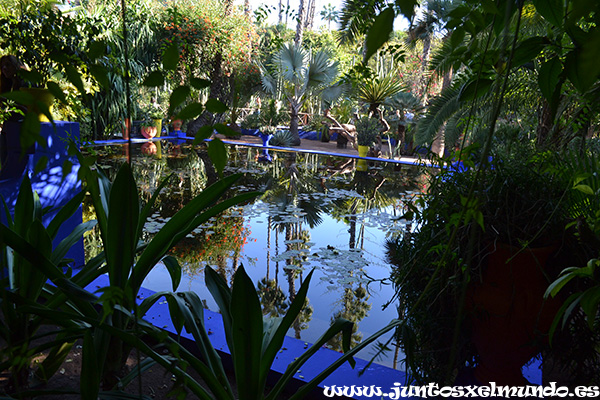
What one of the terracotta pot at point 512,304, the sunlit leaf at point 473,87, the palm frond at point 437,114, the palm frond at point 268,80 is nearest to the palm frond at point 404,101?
the palm frond at point 437,114

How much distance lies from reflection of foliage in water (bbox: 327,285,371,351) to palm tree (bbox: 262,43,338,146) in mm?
8648

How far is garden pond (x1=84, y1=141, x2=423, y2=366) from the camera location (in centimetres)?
267

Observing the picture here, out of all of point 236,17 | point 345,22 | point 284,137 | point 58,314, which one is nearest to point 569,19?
point 58,314

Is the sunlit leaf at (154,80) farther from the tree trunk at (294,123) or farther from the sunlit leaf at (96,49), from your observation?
the tree trunk at (294,123)

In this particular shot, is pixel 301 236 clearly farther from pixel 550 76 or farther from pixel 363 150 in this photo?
pixel 363 150

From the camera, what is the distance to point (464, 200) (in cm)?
61

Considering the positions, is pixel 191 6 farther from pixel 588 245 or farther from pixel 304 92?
pixel 588 245

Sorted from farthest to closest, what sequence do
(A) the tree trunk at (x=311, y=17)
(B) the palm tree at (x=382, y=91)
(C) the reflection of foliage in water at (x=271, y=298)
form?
(A) the tree trunk at (x=311, y=17) → (B) the palm tree at (x=382, y=91) → (C) the reflection of foliage in water at (x=271, y=298)

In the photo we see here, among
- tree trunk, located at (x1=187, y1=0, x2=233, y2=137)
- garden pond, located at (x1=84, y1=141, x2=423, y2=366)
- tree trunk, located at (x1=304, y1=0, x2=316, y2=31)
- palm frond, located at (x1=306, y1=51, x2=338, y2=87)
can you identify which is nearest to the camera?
garden pond, located at (x1=84, y1=141, x2=423, y2=366)

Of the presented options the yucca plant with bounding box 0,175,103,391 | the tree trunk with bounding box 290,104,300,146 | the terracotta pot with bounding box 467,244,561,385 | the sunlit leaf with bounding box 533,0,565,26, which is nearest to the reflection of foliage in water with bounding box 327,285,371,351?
the terracotta pot with bounding box 467,244,561,385

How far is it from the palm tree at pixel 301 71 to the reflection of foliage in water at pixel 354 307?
8.65 meters

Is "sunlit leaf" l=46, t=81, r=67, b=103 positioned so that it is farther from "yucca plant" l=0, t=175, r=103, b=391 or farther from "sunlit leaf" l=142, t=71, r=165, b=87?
"yucca plant" l=0, t=175, r=103, b=391

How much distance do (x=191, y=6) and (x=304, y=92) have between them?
11.5 feet

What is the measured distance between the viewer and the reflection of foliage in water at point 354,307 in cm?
244
